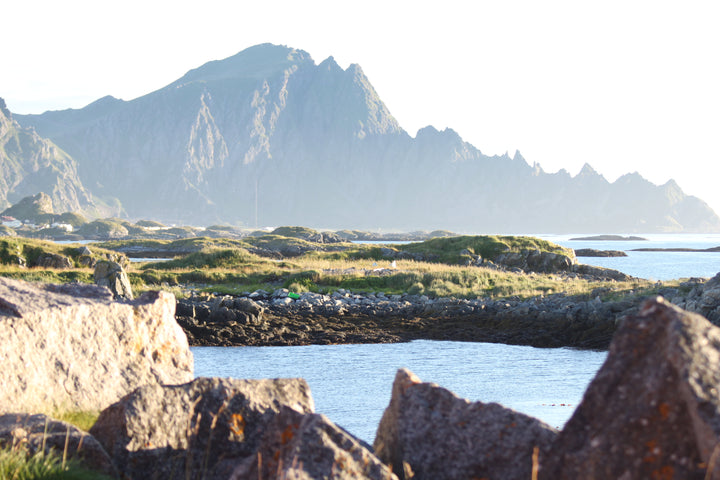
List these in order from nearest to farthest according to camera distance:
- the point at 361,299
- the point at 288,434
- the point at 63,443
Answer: the point at 288,434 → the point at 63,443 → the point at 361,299

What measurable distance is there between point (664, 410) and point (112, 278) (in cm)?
2951

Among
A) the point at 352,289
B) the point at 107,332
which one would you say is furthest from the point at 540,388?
the point at 352,289

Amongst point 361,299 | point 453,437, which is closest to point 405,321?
point 361,299

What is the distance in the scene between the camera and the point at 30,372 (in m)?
8.45

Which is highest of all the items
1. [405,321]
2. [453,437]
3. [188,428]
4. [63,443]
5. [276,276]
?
[453,437]

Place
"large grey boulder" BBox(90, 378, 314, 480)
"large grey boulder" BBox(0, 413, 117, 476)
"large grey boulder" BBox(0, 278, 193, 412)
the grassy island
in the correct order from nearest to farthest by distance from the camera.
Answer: "large grey boulder" BBox(0, 413, 117, 476), "large grey boulder" BBox(90, 378, 314, 480), "large grey boulder" BBox(0, 278, 193, 412), the grassy island

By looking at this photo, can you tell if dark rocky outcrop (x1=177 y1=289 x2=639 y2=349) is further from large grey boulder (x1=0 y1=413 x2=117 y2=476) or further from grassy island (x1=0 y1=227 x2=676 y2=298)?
large grey boulder (x1=0 y1=413 x2=117 y2=476)

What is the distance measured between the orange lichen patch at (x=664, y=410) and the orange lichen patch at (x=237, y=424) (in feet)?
12.9

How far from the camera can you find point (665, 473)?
4578 millimetres

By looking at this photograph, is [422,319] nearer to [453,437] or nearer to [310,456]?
[453,437]

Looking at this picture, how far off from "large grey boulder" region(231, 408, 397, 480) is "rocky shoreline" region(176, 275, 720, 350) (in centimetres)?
2479

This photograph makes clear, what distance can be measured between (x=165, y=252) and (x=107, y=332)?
113m

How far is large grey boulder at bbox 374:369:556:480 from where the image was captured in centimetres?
582

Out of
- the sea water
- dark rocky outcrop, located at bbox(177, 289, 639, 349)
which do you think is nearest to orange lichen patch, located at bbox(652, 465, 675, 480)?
the sea water
